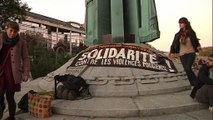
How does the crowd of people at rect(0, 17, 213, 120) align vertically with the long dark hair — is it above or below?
below

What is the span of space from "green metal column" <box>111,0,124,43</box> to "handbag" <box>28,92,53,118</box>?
13.0ft

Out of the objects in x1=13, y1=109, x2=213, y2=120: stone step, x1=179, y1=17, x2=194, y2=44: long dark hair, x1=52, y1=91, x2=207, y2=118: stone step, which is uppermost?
x1=179, y1=17, x2=194, y2=44: long dark hair

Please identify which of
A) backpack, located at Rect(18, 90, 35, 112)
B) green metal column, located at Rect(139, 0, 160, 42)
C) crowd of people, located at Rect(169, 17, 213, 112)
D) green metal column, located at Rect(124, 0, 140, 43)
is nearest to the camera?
backpack, located at Rect(18, 90, 35, 112)

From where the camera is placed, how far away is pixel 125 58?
8773 millimetres

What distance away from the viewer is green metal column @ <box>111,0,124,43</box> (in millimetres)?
10087

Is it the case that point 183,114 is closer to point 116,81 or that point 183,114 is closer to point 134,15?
point 116,81

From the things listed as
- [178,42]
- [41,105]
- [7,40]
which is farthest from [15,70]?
[178,42]

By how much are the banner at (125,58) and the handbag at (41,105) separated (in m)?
2.52

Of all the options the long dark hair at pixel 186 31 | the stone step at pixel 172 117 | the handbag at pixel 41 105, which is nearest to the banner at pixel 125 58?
the long dark hair at pixel 186 31

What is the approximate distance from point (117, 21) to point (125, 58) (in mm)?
1753

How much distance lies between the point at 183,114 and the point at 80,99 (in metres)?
2.05

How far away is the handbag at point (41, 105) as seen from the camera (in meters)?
6.42

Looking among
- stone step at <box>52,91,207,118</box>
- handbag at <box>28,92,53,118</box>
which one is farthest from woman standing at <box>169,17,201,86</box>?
handbag at <box>28,92,53,118</box>

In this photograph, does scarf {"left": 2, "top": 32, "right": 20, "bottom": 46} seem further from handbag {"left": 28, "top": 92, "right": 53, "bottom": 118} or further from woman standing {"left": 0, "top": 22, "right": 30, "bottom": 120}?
handbag {"left": 28, "top": 92, "right": 53, "bottom": 118}
